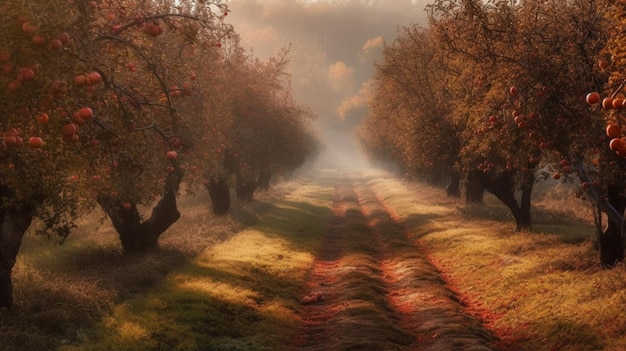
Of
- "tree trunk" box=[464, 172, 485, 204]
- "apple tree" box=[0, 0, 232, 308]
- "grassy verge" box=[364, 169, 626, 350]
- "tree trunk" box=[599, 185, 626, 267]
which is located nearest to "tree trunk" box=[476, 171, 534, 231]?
"grassy verge" box=[364, 169, 626, 350]

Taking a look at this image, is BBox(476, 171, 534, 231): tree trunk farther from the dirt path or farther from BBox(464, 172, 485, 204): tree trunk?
BBox(464, 172, 485, 204): tree trunk

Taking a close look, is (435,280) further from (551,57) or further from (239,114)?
(239,114)

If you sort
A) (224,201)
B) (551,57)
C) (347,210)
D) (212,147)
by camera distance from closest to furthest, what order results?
1. (551,57)
2. (212,147)
3. (224,201)
4. (347,210)

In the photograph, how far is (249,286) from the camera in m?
19.5

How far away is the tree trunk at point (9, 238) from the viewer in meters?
14.1

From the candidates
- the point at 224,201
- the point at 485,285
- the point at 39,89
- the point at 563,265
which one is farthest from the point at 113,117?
the point at 224,201

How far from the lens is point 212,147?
28.9 m

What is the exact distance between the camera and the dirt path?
1423cm

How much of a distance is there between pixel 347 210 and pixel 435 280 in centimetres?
2471

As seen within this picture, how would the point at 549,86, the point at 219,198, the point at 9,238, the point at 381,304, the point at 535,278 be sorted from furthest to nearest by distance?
the point at 219,198 → the point at 535,278 → the point at 381,304 → the point at 549,86 → the point at 9,238

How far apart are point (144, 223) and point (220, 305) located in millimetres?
9035

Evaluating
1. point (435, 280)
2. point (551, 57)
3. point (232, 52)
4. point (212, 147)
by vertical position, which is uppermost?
point (232, 52)

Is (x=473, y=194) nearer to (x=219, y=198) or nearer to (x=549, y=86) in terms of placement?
(x=219, y=198)

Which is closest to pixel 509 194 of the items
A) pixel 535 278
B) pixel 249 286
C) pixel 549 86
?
pixel 535 278
